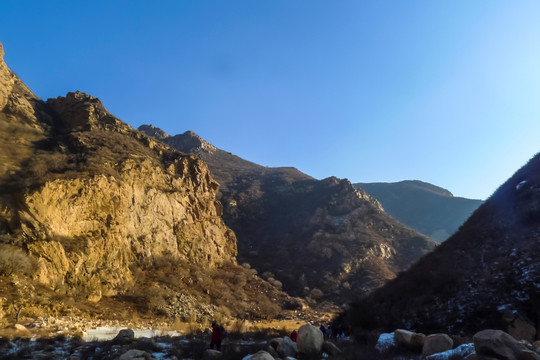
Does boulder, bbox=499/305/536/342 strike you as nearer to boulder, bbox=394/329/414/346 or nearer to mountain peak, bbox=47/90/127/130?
boulder, bbox=394/329/414/346

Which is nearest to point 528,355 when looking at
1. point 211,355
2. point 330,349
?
point 330,349

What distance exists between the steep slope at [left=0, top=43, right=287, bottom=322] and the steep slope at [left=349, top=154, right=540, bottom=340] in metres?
Result: 17.9

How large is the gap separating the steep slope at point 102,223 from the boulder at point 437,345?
19.4 metres

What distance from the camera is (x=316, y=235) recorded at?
6462 centimetres

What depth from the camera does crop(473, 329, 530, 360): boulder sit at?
6406 mm

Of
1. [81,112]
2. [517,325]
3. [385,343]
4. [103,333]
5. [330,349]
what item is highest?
[81,112]

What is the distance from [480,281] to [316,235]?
166 feet

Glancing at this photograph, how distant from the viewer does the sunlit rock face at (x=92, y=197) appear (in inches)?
840

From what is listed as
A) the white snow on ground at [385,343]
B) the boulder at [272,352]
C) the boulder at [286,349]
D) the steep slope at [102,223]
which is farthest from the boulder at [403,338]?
the steep slope at [102,223]

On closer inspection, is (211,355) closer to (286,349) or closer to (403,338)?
(286,349)

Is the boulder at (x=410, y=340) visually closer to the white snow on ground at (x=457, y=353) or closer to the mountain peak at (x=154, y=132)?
the white snow on ground at (x=457, y=353)

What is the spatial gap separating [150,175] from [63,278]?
1612 cm

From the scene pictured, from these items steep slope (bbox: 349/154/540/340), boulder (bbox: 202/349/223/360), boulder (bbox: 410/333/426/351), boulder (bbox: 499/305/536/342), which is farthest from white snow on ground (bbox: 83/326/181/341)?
boulder (bbox: 499/305/536/342)

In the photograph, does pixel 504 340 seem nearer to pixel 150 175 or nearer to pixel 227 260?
pixel 150 175
